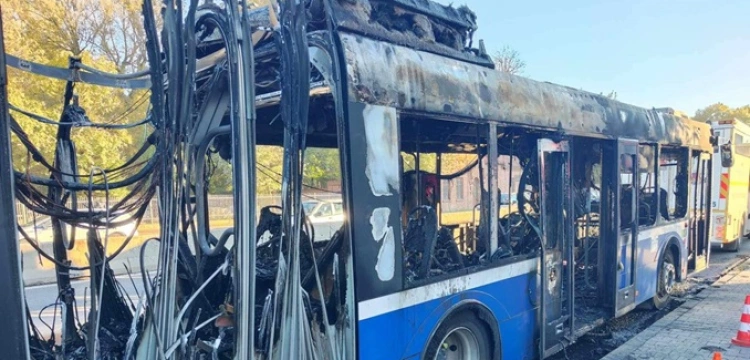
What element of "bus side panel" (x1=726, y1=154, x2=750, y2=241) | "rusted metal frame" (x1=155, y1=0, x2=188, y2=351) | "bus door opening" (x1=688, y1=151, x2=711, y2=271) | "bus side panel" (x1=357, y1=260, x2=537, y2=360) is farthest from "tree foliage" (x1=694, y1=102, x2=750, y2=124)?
"rusted metal frame" (x1=155, y1=0, x2=188, y2=351)

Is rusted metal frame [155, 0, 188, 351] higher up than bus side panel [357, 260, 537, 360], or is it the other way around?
rusted metal frame [155, 0, 188, 351]

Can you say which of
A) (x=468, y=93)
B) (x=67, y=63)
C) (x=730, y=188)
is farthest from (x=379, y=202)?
(x=730, y=188)

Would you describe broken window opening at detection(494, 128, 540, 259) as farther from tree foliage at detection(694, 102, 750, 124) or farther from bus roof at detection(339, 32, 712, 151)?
tree foliage at detection(694, 102, 750, 124)

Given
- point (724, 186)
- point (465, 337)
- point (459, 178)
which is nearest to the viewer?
point (465, 337)

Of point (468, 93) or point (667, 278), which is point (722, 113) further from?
point (468, 93)

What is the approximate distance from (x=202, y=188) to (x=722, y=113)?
189ft

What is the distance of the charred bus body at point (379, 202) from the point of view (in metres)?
2.85

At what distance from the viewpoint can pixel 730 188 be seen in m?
13.2

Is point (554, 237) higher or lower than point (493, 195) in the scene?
lower

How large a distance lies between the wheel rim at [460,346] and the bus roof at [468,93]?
1763 mm

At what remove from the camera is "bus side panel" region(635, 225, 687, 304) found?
6672 millimetres

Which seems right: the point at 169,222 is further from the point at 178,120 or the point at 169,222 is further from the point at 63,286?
the point at 63,286

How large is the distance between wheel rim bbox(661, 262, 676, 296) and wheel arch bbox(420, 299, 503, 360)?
462 centimetres

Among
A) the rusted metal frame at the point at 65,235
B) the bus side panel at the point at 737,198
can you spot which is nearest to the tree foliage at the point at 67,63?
the rusted metal frame at the point at 65,235
